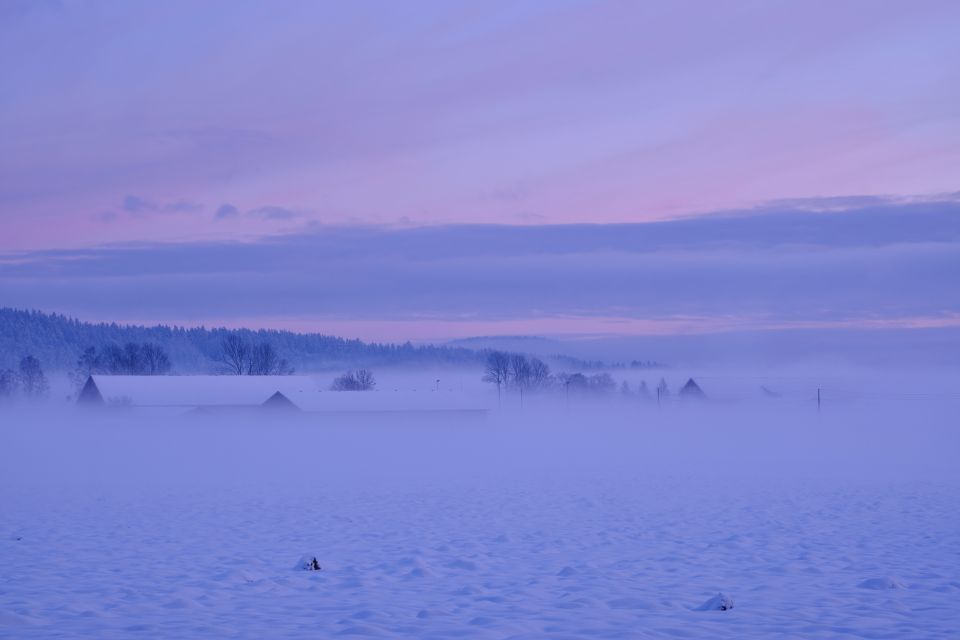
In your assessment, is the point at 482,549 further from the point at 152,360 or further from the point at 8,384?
the point at 8,384

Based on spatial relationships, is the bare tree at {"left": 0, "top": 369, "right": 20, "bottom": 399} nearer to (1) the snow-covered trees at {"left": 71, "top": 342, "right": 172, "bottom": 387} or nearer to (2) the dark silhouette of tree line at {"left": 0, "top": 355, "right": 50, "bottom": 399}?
(2) the dark silhouette of tree line at {"left": 0, "top": 355, "right": 50, "bottom": 399}

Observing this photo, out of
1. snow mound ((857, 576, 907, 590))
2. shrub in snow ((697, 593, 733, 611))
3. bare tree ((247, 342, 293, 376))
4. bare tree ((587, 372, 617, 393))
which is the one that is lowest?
bare tree ((587, 372, 617, 393))

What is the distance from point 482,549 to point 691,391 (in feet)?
322

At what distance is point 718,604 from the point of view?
10.4m

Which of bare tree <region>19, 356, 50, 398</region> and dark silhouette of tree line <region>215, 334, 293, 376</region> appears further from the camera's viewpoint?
bare tree <region>19, 356, 50, 398</region>

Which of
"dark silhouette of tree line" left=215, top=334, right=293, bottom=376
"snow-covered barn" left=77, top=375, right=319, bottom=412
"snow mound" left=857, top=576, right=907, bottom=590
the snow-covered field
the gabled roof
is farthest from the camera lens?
"dark silhouette of tree line" left=215, top=334, right=293, bottom=376

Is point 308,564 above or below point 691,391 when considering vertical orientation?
above

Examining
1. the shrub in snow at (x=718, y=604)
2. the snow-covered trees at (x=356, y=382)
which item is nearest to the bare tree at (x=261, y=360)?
the snow-covered trees at (x=356, y=382)

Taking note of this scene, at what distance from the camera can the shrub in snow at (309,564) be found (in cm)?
1292

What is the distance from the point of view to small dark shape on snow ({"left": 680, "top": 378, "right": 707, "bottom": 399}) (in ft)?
356

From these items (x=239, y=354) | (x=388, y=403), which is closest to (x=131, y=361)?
(x=239, y=354)

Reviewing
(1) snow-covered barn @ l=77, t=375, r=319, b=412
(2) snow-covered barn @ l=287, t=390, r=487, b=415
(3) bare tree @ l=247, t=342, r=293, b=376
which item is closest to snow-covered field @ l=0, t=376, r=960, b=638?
(2) snow-covered barn @ l=287, t=390, r=487, b=415

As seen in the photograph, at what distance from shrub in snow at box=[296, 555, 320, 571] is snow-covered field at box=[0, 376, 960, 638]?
12 centimetres

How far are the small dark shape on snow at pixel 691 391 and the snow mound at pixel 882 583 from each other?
98366mm
